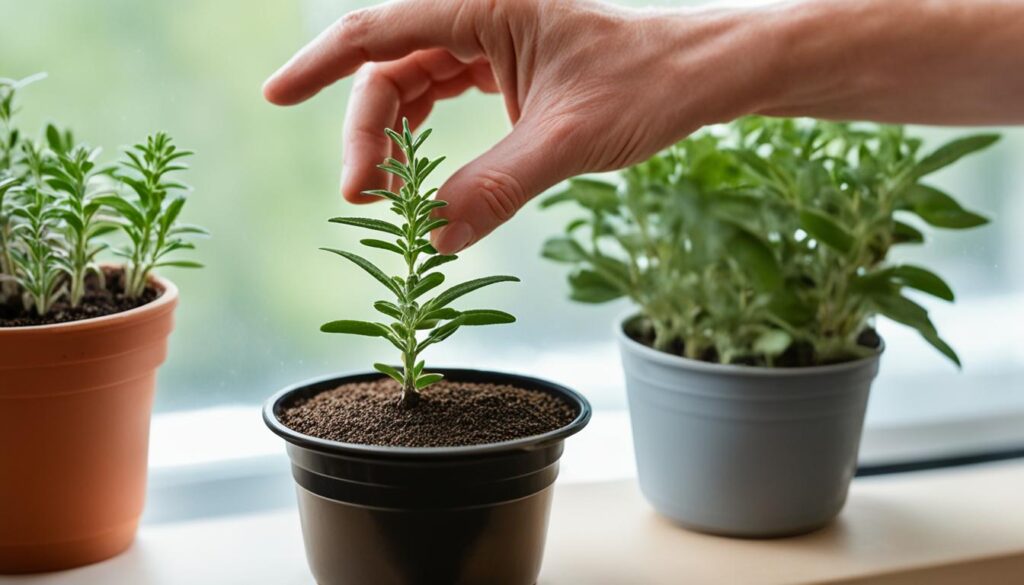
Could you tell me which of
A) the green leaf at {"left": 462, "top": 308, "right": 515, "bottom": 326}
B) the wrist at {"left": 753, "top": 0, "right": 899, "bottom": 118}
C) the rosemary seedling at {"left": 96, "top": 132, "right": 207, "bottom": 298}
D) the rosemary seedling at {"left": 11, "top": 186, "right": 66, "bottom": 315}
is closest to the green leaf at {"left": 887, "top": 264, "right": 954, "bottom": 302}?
the wrist at {"left": 753, "top": 0, "right": 899, "bottom": 118}

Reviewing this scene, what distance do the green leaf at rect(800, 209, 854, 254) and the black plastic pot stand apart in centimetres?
→ 32

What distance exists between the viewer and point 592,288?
120 cm

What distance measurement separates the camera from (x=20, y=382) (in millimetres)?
928

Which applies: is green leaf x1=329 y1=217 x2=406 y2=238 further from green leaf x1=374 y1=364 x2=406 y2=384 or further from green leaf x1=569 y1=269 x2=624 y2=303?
green leaf x1=569 y1=269 x2=624 y2=303

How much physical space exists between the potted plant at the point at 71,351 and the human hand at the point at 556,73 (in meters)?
0.20

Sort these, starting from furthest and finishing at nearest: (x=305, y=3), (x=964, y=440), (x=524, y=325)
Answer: (x=964, y=440)
(x=524, y=325)
(x=305, y=3)

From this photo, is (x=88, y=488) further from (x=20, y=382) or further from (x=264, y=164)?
(x=264, y=164)

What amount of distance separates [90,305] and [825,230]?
71cm

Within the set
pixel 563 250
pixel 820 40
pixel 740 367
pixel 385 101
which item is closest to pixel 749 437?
pixel 740 367

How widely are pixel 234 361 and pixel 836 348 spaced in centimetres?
67

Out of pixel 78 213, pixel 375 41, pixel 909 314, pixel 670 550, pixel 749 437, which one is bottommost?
pixel 670 550

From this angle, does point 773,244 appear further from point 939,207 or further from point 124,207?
point 124,207

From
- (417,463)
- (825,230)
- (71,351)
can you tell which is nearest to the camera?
(417,463)

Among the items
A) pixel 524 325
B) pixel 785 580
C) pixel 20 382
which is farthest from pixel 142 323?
pixel 785 580
